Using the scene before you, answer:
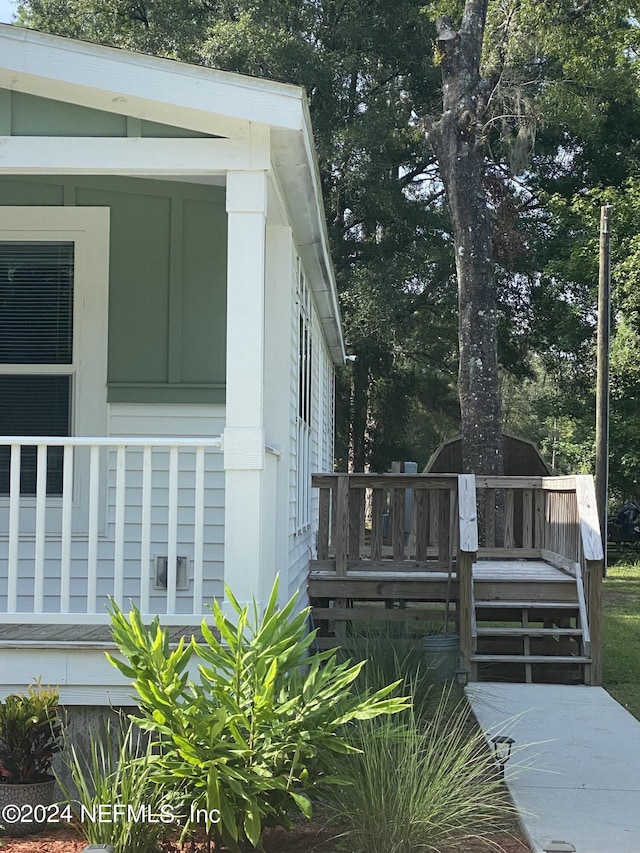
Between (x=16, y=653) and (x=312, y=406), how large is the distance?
19.7 ft

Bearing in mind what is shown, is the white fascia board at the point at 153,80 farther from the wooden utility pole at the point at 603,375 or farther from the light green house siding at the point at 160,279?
the wooden utility pole at the point at 603,375

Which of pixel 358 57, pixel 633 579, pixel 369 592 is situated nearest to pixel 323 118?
pixel 358 57

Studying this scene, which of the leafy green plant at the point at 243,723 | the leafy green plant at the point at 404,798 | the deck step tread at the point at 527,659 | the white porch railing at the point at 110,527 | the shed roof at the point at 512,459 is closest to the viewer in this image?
the leafy green plant at the point at 243,723

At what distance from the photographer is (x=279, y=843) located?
399cm

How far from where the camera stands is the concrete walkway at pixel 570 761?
13.4ft

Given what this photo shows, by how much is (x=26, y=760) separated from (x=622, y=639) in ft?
23.1

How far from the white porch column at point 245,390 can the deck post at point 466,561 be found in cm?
260

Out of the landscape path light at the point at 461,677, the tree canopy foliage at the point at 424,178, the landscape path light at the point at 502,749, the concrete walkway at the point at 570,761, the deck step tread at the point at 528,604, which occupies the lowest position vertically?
the concrete walkway at the point at 570,761

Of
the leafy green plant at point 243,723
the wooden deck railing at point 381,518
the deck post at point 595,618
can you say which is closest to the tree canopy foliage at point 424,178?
the wooden deck railing at point 381,518

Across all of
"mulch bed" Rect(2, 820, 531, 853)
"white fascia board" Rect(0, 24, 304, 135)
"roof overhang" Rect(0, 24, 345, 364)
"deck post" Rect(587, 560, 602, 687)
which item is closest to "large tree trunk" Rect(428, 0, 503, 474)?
"deck post" Rect(587, 560, 602, 687)

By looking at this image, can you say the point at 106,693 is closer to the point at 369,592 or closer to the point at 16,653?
the point at 16,653

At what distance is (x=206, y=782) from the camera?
3514 millimetres

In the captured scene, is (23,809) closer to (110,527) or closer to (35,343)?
(110,527)

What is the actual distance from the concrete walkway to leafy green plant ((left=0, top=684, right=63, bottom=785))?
194 cm
